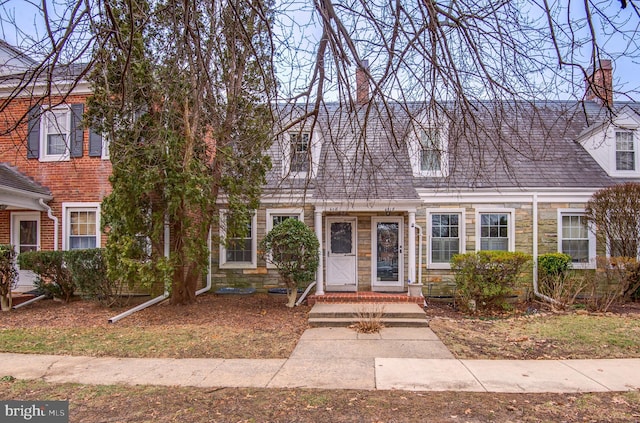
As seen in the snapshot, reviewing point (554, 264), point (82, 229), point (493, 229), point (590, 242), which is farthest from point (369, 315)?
point (82, 229)

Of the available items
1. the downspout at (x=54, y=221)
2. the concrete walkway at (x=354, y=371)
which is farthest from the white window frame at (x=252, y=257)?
the concrete walkway at (x=354, y=371)

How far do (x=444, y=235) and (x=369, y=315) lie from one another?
4.00 meters

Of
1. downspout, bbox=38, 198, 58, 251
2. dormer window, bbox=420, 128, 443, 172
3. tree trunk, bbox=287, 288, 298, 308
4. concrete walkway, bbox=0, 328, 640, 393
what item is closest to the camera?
dormer window, bbox=420, 128, 443, 172

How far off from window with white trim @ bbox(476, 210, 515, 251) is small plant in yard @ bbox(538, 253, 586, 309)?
3.29 ft

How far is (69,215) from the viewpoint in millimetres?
10922

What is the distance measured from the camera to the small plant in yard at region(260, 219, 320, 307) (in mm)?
9070

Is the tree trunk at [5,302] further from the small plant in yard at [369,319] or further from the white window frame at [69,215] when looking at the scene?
the small plant in yard at [369,319]

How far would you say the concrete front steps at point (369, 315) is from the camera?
8.00m

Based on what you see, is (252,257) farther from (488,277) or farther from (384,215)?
(488,277)

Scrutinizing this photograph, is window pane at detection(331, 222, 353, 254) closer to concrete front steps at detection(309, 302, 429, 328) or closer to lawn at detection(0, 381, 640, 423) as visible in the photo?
concrete front steps at detection(309, 302, 429, 328)

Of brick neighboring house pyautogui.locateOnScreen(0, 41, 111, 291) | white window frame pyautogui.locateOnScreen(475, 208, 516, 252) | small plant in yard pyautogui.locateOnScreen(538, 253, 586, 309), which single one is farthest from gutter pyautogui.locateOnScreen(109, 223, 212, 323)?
small plant in yard pyautogui.locateOnScreen(538, 253, 586, 309)

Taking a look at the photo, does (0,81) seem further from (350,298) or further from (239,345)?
(350,298)

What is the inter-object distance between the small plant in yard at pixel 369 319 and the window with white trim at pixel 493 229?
405 centimetres

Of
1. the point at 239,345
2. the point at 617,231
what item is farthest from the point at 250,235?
the point at 617,231
